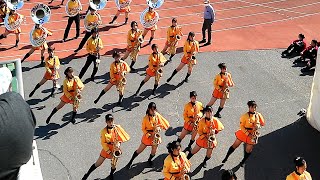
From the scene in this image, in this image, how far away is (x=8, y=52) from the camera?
621 inches

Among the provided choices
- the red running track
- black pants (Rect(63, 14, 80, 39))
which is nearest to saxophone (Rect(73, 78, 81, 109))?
the red running track

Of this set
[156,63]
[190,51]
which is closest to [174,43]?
[190,51]

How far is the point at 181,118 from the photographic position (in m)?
12.3

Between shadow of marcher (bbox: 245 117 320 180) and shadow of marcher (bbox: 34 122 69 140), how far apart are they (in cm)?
462

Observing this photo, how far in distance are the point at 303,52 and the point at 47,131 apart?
817 cm

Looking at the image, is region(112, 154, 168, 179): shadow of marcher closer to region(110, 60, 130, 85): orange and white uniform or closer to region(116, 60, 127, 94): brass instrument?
region(116, 60, 127, 94): brass instrument

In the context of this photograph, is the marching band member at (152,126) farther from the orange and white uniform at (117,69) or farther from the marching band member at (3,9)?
the marching band member at (3,9)

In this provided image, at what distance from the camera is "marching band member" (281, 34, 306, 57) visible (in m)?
15.6

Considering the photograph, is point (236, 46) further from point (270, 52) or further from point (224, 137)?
point (224, 137)

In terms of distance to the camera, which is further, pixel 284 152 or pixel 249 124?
pixel 284 152

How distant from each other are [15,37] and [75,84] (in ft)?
20.2

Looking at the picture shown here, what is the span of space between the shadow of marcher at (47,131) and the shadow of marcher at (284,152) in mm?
4617

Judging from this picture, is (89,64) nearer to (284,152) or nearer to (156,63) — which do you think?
(156,63)

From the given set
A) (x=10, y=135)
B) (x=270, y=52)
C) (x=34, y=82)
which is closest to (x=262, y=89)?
(x=270, y=52)
